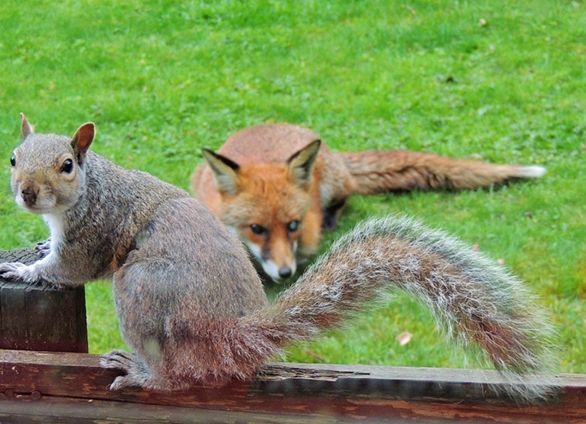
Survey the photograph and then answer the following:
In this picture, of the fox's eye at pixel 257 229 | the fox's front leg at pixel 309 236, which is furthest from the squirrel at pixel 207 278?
the fox's front leg at pixel 309 236

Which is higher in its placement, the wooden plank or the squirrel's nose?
the squirrel's nose

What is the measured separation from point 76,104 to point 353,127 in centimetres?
232

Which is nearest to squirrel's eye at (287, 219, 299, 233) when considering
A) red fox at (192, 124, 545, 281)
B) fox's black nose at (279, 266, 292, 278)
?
red fox at (192, 124, 545, 281)

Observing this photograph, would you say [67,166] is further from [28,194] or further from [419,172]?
[419,172]

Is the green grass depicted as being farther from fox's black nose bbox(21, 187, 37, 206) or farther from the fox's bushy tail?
fox's black nose bbox(21, 187, 37, 206)

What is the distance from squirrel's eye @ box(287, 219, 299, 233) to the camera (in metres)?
5.54

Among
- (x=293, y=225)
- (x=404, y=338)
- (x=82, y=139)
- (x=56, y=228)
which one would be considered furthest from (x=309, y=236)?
(x=82, y=139)

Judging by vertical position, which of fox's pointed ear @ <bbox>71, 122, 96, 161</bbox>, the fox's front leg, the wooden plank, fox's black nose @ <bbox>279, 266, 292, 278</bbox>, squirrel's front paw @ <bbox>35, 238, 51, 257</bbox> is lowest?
the fox's front leg

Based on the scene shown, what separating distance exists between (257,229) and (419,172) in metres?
1.54

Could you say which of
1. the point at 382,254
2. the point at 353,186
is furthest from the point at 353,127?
the point at 382,254

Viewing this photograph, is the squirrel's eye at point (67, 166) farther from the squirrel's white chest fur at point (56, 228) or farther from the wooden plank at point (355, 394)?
the wooden plank at point (355, 394)

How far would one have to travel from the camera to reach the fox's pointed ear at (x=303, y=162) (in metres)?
5.45

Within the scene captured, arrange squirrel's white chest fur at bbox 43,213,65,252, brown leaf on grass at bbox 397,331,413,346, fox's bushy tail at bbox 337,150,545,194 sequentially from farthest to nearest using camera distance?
1. fox's bushy tail at bbox 337,150,545,194
2. brown leaf on grass at bbox 397,331,413,346
3. squirrel's white chest fur at bbox 43,213,65,252

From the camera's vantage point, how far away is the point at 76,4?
1041cm
